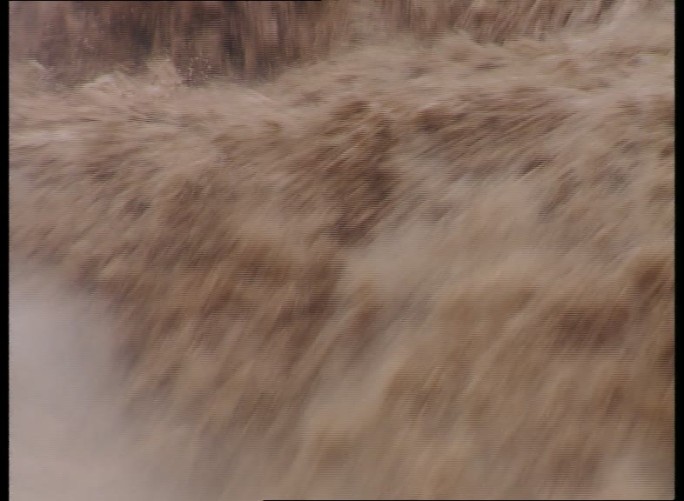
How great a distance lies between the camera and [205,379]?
0.54m

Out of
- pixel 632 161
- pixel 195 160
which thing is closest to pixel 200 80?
pixel 195 160

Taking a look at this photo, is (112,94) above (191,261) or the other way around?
above

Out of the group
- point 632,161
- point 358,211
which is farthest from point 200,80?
point 632,161

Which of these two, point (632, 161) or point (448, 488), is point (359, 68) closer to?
point (632, 161)

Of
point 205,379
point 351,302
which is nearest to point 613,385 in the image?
point 351,302

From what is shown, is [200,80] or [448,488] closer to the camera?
[448,488]

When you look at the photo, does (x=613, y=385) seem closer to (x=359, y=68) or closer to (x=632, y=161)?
(x=632, y=161)

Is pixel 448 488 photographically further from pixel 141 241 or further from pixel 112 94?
pixel 112 94

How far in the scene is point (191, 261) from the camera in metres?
0.55

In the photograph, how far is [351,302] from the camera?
530 mm

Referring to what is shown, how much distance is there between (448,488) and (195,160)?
0.37m

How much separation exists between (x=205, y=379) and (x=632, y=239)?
Result: 0.40 m

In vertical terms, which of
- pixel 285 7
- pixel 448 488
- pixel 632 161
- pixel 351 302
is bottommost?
pixel 448 488

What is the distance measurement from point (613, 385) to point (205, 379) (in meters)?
0.35
